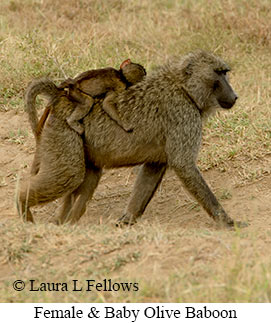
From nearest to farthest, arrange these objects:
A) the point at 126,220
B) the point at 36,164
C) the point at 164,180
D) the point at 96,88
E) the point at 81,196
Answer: the point at 96,88
the point at 36,164
the point at 81,196
the point at 126,220
the point at 164,180

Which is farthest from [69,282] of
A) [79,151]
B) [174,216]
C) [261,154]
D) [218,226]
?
[261,154]

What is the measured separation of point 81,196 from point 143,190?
54cm

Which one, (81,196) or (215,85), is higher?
(215,85)

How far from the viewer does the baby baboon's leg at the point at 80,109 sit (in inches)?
212

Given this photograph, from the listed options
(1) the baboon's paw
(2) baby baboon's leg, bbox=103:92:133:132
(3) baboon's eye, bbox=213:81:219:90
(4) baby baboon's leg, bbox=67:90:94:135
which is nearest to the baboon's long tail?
(4) baby baboon's leg, bbox=67:90:94:135

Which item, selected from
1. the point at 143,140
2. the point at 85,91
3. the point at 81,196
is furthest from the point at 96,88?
the point at 81,196

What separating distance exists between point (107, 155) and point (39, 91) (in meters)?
0.74

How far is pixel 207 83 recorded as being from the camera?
5742 millimetres

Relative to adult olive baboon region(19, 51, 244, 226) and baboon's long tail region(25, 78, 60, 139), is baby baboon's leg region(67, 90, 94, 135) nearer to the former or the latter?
adult olive baboon region(19, 51, 244, 226)

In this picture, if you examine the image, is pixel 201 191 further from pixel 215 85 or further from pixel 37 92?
pixel 37 92

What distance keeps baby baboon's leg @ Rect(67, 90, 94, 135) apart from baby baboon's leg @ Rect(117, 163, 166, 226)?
2.59 feet

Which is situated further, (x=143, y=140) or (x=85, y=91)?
(x=143, y=140)

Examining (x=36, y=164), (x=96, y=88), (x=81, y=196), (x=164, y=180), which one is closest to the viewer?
(x=96, y=88)

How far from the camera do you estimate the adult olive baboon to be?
5406 millimetres
